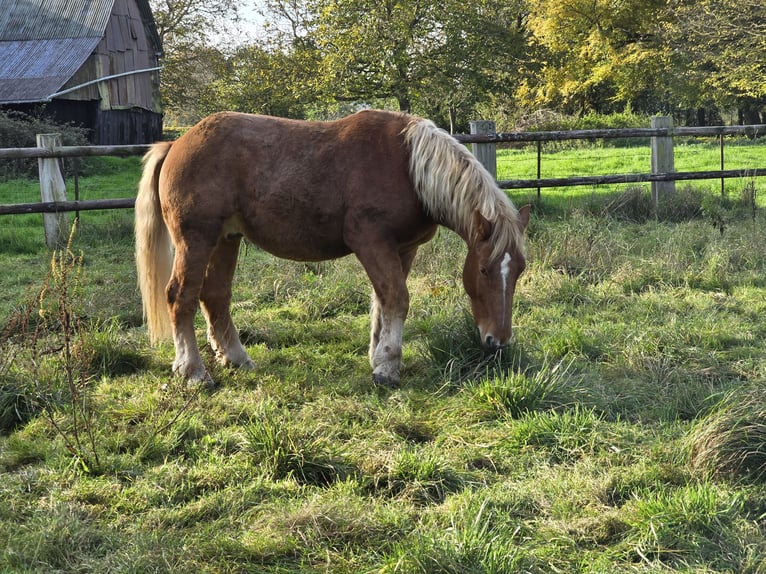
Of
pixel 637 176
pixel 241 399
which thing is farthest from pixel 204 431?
pixel 637 176

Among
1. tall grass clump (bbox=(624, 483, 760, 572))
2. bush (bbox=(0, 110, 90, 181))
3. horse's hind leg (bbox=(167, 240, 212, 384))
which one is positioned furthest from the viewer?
bush (bbox=(0, 110, 90, 181))

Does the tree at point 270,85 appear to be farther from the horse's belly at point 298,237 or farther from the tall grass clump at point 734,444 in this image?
the tall grass clump at point 734,444

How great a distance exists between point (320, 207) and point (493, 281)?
120 cm

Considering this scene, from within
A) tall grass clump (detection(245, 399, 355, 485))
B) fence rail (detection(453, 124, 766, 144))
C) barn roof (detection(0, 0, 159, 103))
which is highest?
barn roof (detection(0, 0, 159, 103))

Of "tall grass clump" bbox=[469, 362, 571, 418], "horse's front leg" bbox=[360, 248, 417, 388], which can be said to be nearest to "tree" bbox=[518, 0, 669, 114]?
"horse's front leg" bbox=[360, 248, 417, 388]

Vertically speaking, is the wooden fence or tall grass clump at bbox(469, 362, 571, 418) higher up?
the wooden fence

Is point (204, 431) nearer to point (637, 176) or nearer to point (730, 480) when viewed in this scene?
point (730, 480)

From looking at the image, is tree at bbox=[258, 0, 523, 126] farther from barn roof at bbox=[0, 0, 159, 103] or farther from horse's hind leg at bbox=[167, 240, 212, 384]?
horse's hind leg at bbox=[167, 240, 212, 384]

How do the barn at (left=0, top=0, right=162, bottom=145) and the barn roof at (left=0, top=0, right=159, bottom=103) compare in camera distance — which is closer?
the barn at (left=0, top=0, right=162, bottom=145)

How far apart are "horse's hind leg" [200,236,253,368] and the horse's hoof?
0.91 meters

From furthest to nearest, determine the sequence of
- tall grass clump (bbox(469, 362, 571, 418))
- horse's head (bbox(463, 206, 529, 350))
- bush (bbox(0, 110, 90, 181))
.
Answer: bush (bbox(0, 110, 90, 181)) < horse's head (bbox(463, 206, 529, 350)) < tall grass clump (bbox(469, 362, 571, 418))

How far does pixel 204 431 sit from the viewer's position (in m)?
3.63

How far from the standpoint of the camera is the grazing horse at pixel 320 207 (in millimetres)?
4246

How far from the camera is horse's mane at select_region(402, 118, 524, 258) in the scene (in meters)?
4.17
